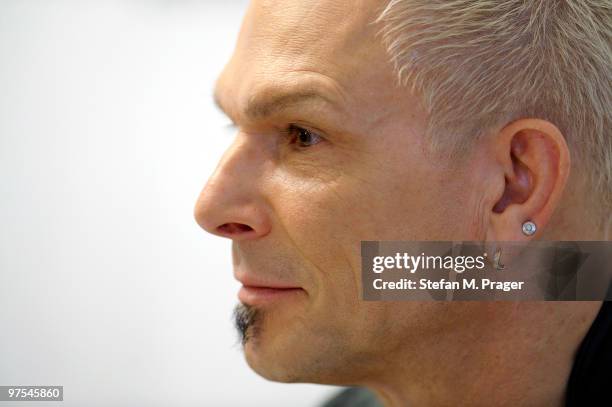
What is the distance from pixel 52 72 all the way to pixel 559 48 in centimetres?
104

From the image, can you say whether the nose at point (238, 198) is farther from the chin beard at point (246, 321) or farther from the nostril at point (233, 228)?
the chin beard at point (246, 321)

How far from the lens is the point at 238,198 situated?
93 cm

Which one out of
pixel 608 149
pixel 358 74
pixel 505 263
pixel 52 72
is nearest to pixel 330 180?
pixel 358 74

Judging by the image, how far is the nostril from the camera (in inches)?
37.1

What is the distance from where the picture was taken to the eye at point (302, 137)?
0.91 m

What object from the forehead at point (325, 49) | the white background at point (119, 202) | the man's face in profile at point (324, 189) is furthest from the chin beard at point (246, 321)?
the white background at point (119, 202)

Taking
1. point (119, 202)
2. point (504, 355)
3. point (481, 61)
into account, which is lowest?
point (504, 355)

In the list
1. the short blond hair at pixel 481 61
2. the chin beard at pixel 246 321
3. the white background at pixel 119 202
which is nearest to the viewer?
the short blond hair at pixel 481 61

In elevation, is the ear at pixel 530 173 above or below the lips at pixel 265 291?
above

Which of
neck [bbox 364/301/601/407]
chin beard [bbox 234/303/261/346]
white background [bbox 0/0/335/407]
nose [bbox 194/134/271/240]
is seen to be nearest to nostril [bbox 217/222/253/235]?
nose [bbox 194/134/271/240]

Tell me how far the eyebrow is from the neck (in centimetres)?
30

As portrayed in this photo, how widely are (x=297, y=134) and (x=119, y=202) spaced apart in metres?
0.70

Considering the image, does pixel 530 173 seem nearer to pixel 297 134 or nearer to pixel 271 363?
pixel 297 134

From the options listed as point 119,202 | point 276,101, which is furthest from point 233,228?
point 119,202
